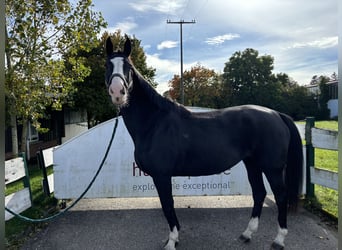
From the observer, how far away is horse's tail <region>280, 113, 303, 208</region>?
2.90 metres

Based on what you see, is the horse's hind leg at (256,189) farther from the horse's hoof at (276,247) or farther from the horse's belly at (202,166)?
the horse's belly at (202,166)

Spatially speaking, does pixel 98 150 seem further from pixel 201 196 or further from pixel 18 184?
pixel 18 184

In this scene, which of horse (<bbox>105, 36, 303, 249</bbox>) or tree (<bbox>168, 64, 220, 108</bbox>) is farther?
tree (<bbox>168, 64, 220, 108</bbox>)

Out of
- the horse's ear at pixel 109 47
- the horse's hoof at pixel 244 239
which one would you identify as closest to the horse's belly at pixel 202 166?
the horse's hoof at pixel 244 239

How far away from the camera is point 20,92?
4.67 metres

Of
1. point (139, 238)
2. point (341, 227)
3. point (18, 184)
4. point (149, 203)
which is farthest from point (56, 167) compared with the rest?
point (341, 227)

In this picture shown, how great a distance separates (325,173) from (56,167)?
4.15 metres

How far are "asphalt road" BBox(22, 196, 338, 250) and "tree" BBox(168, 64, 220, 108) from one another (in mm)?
26989

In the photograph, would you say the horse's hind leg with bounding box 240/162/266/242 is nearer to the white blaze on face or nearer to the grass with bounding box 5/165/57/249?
the white blaze on face

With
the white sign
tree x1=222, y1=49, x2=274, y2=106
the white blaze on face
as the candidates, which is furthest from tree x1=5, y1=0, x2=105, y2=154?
tree x1=222, y1=49, x2=274, y2=106

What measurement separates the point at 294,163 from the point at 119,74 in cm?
219

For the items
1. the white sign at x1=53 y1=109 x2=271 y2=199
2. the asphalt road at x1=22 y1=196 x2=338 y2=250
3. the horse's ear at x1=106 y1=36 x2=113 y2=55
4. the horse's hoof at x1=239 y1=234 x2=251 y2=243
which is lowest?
the asphalt road at x1=22 y1=196 x2=338 y2=250

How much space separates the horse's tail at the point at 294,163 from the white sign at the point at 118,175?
1.20 meters

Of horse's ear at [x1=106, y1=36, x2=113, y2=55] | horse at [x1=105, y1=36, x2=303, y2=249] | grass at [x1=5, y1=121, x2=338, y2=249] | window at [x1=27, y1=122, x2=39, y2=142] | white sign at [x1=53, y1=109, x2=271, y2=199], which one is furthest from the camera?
window at [x1=27, y1=122, x2=39, y2=142]
